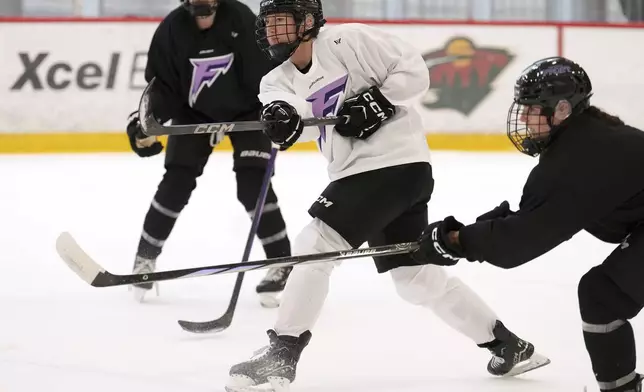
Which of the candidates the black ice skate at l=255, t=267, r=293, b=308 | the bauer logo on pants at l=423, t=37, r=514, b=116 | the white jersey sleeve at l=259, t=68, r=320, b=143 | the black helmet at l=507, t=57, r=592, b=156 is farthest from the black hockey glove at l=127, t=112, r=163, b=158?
the bauer logo on pants at l=423, t=37, r=514, b=116

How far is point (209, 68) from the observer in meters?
3.32

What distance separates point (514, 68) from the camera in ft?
21.6

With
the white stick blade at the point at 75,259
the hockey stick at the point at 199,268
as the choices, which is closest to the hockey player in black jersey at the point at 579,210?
the hockey stick at the point at 199,268

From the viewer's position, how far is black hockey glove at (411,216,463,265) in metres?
1.92

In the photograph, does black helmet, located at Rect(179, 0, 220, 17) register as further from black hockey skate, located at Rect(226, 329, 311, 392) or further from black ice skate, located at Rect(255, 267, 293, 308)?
black hockey skate, located at Rect(226, 329, 311, 392)

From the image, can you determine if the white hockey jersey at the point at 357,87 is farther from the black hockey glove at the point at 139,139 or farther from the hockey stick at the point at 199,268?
the black hockey glove at the point at 139,139

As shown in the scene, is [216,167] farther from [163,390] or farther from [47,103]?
[163,390]

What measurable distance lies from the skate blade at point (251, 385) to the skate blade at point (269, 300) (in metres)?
0.94

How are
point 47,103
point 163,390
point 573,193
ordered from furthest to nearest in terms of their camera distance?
point 47,103, point 163,390, point 573,193

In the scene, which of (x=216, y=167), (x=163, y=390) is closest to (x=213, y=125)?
(x=163, y=390)

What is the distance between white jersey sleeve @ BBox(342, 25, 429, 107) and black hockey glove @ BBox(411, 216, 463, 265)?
1.71ft

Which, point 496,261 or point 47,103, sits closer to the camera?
point 496,261

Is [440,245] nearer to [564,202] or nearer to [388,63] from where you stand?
[564,202]

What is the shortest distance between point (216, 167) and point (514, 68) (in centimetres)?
210
